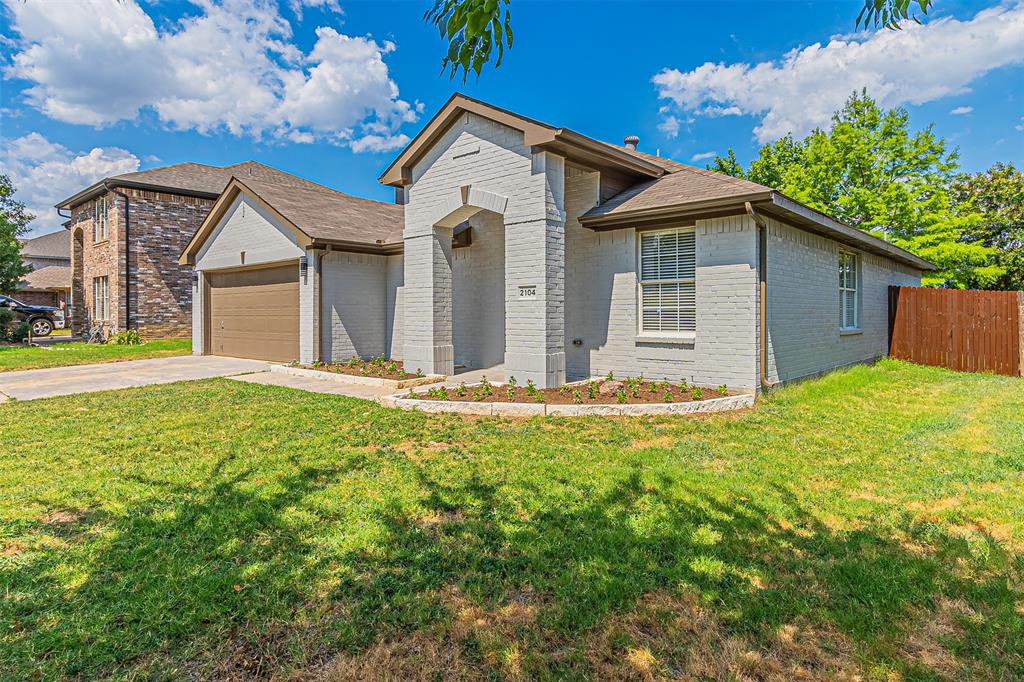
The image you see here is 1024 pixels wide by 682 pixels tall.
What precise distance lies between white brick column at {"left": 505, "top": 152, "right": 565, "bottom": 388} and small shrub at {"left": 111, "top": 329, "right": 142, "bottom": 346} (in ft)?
56.1

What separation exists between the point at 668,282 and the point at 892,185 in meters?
19.4

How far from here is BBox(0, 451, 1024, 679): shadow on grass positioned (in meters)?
2.50

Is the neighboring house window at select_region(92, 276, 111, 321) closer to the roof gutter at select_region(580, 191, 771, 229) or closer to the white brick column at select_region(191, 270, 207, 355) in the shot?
the white brick column at select_region(191, 270, 207, 355)

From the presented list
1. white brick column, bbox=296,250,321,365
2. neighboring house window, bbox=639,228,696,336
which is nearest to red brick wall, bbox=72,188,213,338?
white brick column, bbox=296,250,321,365

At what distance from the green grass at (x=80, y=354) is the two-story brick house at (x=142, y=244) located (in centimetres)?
174

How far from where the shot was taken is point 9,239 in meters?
23.4

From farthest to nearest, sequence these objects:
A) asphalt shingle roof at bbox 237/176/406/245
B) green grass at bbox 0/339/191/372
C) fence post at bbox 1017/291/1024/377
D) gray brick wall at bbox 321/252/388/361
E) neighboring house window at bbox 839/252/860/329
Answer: green grass at bbox 0/339/191/372
asphalt shingle roof at bbox 237/176/406/245
gray brick wall at bbox 321/252/388/361
fence post at bbox 1017/291/1024/377
neighboring house window at bbox 839/252/860/329

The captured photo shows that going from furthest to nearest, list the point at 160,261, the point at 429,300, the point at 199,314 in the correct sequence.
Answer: the point at 160,261, the point at 199,314, the point at 429,300

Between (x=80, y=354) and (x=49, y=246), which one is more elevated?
(x=49, y=246)

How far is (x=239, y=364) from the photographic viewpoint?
14430 mm

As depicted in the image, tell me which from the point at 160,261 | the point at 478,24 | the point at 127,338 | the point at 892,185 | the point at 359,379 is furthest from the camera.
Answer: the point at 892,185

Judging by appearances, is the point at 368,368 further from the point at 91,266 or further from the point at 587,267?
the point at 91,266

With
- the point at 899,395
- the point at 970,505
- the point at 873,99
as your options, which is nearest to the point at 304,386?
the point at 970,505

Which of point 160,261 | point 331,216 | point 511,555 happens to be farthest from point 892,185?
point 160,261
